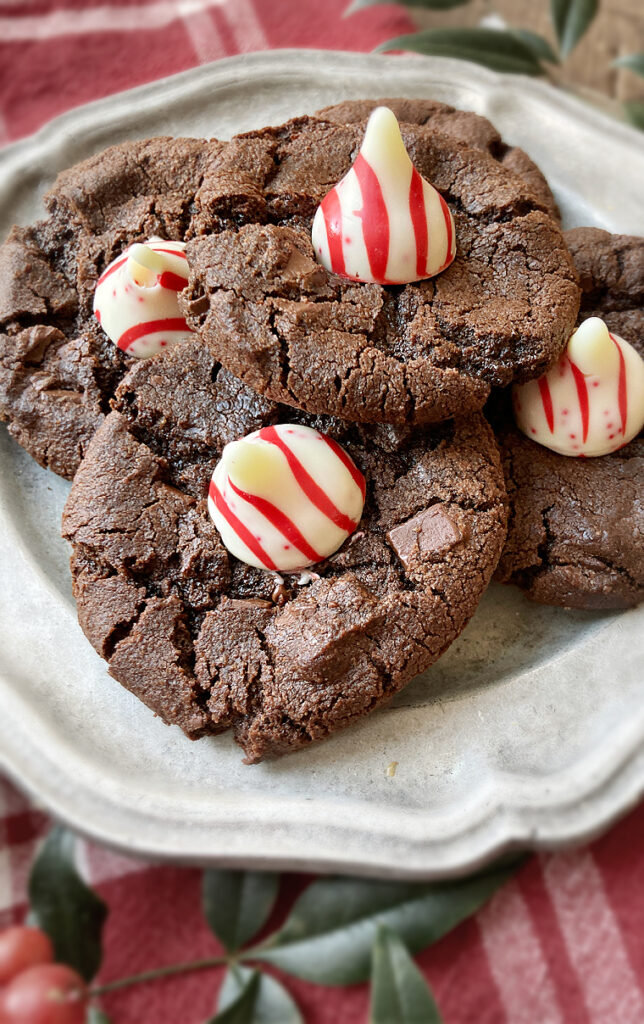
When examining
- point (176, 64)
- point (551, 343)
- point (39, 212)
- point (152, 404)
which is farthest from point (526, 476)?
point (176, 64)

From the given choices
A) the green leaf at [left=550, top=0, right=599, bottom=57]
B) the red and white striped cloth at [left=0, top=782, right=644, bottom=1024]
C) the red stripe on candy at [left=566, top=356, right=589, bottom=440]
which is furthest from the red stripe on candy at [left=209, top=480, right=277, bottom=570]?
the green leaf at [left=550, top=0, right=599, bottom=57]

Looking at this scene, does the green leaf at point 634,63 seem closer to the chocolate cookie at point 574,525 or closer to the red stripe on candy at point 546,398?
the chocolate cookie at point 574,525

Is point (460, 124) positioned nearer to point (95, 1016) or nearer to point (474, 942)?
point (474, 942)

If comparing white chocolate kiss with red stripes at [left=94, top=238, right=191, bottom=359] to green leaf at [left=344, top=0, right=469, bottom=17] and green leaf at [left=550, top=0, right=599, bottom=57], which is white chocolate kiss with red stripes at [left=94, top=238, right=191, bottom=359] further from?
green leaf at [left=550, top=0, right=599, bottom=57]

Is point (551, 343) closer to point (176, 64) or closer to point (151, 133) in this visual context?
point (151, 133)

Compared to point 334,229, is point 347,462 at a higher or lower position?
lower

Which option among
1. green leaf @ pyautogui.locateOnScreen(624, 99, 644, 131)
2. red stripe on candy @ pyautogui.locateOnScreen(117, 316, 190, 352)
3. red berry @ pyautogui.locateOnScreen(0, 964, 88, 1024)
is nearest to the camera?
red berry @ pyautogui.locateOnScreen(0, 964, 88, 1024)

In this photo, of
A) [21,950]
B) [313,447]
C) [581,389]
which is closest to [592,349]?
[581,389]
